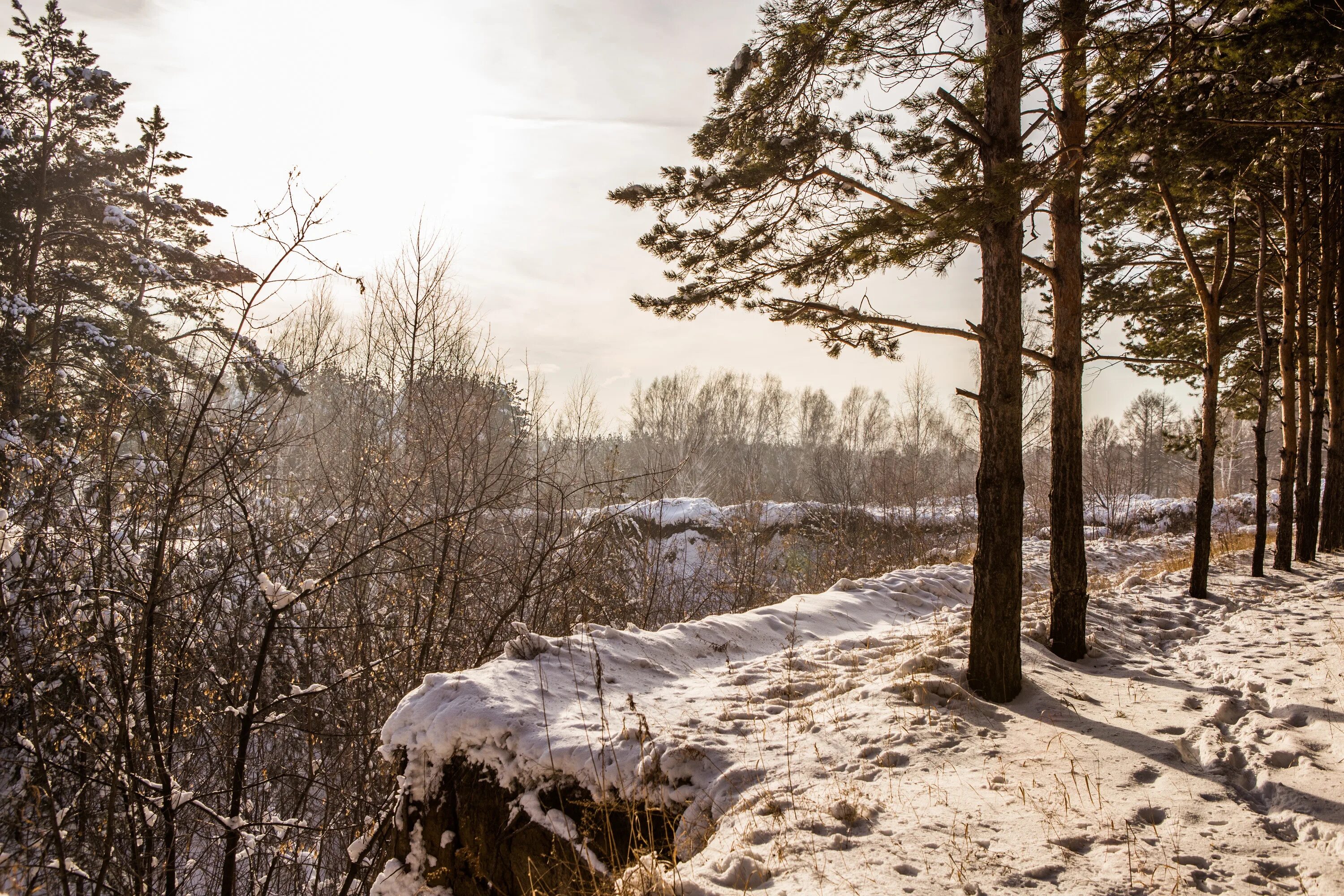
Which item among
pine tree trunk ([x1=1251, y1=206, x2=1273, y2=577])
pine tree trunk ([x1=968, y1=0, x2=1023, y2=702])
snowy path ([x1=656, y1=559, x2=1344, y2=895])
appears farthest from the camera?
pine tree trunk ([x1=1251, y1=206, x2=1273, y2=577])

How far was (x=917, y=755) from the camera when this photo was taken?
11.3 feet

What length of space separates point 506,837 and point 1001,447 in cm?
368

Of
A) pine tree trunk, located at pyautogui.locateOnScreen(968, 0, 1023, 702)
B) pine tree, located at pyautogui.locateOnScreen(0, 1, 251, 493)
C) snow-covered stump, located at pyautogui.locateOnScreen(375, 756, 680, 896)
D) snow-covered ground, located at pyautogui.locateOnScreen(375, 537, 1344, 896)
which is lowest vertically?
snow-covered stump, located at pyautogui.locateOnScreen(375, 756, 680, 896)

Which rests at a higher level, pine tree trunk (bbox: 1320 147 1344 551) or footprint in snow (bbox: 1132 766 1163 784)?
pine tree trunk (bbox: 1320 147 1344 551)

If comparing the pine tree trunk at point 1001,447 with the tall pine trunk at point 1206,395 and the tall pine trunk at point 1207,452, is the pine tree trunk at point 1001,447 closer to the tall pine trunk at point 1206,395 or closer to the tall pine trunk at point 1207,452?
the tall pine trunk at point 1206,395

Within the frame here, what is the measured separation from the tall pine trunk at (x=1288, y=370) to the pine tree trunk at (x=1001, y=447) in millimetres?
7366

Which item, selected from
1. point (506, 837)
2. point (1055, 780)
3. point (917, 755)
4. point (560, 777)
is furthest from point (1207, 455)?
point (506, 837)

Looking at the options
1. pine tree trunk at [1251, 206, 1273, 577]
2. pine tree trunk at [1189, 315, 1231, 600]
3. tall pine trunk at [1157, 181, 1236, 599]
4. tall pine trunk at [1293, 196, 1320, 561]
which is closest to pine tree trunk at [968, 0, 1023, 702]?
tall pine trunk at [1157, 181, 1236, 599]

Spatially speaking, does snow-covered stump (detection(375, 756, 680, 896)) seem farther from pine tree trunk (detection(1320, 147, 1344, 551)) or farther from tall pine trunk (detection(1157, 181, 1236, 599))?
pine tree trunk (detection(1320, 147, 1344, 551))

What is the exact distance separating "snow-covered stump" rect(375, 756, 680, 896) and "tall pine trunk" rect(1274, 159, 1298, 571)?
403 inches

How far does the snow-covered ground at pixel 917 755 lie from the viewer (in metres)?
2.42

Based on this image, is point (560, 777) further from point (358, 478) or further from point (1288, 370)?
point (1288, 370)

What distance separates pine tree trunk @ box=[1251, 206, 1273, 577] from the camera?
327 inches

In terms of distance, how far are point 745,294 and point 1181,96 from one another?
124 inches
